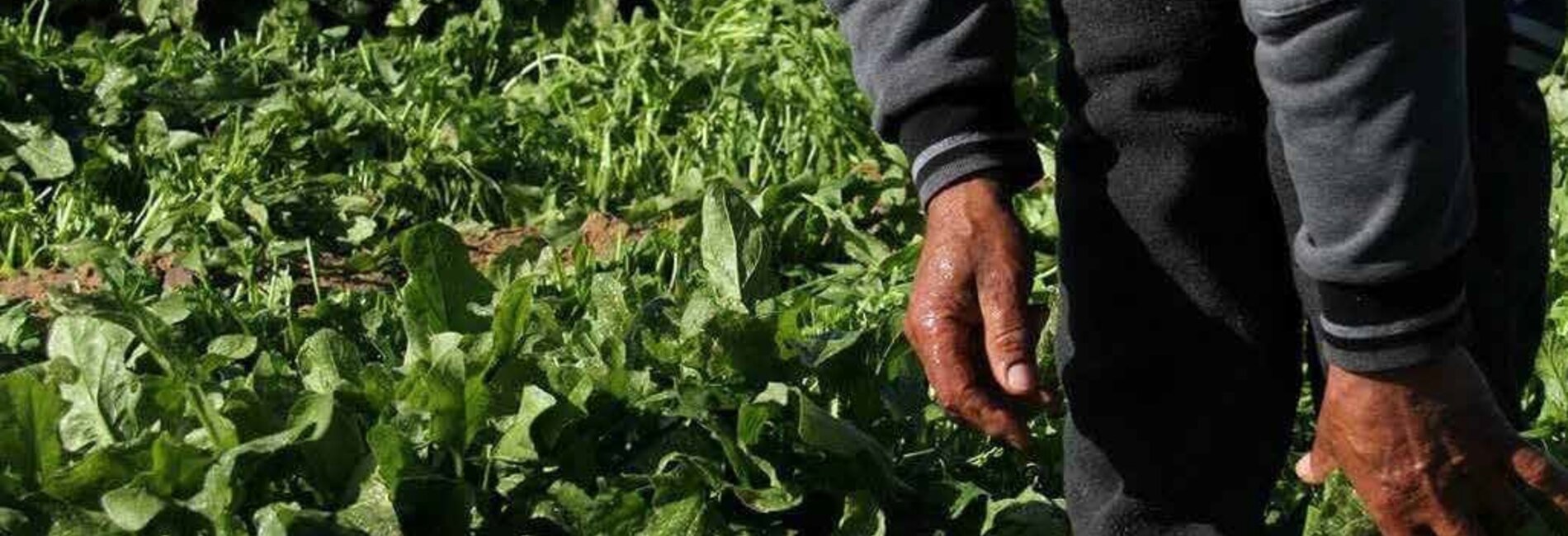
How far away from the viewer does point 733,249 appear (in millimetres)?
3936

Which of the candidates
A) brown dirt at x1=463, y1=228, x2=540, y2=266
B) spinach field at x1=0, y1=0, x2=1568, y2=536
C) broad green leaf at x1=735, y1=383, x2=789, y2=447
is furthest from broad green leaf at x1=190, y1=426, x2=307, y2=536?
brown dirt at x1=463, y1=228, x2=540, y2=266

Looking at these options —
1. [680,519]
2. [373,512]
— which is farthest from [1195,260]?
[373,512]

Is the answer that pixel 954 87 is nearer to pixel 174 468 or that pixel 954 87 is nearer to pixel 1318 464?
pixel 1318 464

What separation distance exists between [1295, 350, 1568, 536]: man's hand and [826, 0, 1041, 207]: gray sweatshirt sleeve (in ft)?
1.40

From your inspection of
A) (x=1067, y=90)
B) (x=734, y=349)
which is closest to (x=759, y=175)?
(x=734, y=349)

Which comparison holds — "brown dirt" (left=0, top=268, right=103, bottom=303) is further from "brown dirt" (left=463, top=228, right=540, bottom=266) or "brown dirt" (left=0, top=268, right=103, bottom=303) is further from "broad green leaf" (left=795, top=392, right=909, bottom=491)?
"broad green leaf" (left=795, top=392, right=909, bottom=491)

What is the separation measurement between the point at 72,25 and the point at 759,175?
6.98 feet

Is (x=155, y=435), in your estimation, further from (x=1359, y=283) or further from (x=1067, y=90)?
(x=1359, y=283)

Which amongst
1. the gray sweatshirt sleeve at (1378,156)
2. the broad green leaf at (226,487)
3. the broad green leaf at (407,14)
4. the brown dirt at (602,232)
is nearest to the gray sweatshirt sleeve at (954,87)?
the gray sweatshirt sleeve at (1378,156)

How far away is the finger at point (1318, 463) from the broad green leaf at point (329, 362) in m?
1.35

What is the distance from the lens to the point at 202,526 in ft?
10.9

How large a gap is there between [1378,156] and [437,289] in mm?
1684

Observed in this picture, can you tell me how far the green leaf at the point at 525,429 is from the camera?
3.43 meters

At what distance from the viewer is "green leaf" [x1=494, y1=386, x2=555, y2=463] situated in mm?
3430
